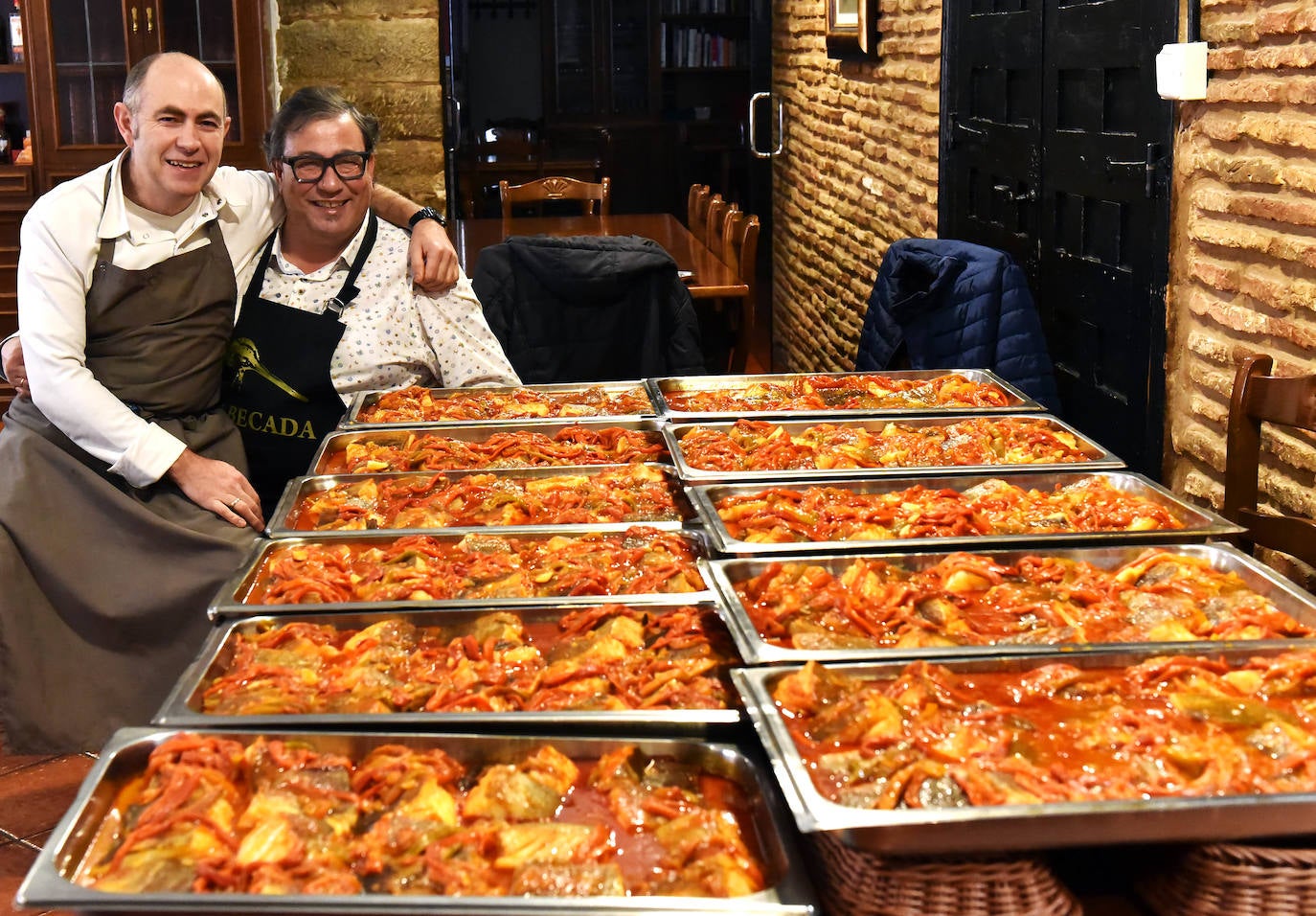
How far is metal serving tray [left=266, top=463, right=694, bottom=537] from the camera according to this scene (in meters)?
2.37

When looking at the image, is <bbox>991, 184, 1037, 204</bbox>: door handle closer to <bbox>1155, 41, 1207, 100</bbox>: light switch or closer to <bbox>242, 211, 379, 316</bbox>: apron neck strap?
<bbox>1155, 41, 1207, 100</bbox>: light switch

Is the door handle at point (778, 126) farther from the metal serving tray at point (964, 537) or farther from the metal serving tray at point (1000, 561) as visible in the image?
the metal serving tray at point (1000, 561)

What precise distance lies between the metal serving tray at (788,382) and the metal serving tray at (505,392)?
0.05 metres

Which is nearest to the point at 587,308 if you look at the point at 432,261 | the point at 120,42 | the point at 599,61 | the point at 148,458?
the point at 432,261

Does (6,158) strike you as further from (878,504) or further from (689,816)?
(689,816)

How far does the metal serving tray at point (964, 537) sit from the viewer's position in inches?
86.1

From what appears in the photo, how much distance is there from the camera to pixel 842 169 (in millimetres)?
7020

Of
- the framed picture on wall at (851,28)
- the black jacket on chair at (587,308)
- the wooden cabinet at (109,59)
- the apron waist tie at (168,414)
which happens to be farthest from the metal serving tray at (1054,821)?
the wooden cabinet at (109,59)

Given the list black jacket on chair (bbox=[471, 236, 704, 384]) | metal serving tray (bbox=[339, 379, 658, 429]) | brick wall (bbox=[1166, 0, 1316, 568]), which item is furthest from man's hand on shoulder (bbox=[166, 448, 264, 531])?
brick wall (bbox=[1166, 0, 1316, 568])

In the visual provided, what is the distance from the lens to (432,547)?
7.59 ft

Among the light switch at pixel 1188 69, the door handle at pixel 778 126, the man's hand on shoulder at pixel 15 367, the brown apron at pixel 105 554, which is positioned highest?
the door handle at pixel 778 126

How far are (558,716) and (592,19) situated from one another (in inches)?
417

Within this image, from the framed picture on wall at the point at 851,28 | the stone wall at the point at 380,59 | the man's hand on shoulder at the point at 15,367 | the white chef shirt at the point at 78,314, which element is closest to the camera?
the white chef shirt at the point at 78,314

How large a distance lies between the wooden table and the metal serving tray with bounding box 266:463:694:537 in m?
2.72
